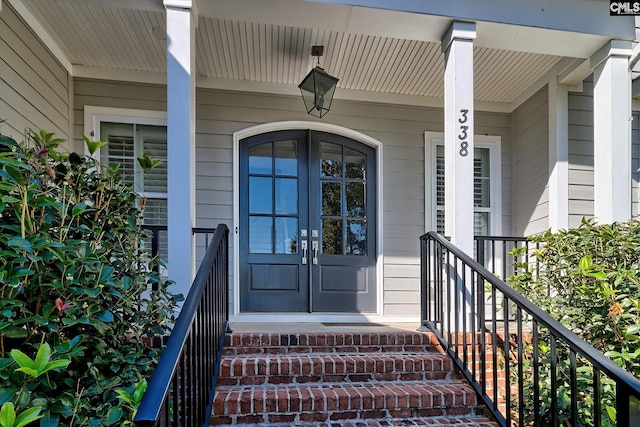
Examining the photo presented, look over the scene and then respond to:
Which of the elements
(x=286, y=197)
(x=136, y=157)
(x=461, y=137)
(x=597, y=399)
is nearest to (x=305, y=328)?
(x=286, y=197)

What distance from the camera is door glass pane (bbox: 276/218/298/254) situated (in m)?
4.29

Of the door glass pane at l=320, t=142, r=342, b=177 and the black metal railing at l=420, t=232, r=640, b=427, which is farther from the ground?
the door glass pane at l=320, t=142, r=342, b=177

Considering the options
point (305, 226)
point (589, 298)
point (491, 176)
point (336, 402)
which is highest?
point (491, 176)

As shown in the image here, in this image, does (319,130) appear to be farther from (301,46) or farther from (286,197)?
(301,46)

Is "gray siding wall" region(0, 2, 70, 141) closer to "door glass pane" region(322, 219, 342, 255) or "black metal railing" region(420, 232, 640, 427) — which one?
"door glass pane" region(322, 219, 342, 255)

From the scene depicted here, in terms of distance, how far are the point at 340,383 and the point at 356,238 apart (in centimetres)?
209

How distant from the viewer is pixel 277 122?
4273 millimetres

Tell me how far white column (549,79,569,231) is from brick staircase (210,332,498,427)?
6.67 ft

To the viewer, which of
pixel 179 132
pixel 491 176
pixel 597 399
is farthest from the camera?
pixel 491 176

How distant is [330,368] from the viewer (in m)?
2.57

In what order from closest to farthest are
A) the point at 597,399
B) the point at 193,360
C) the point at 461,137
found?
the point at 597,399, the point at 193,360, the point at 461,137

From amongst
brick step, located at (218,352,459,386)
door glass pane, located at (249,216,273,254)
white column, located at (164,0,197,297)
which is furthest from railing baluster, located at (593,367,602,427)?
door glass pane, located at (249,216,273,254)

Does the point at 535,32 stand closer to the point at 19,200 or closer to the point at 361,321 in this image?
the point at 361,321

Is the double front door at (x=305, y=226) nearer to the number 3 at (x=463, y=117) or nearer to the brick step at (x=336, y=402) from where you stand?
the number 3 at (x=463, y=117)
